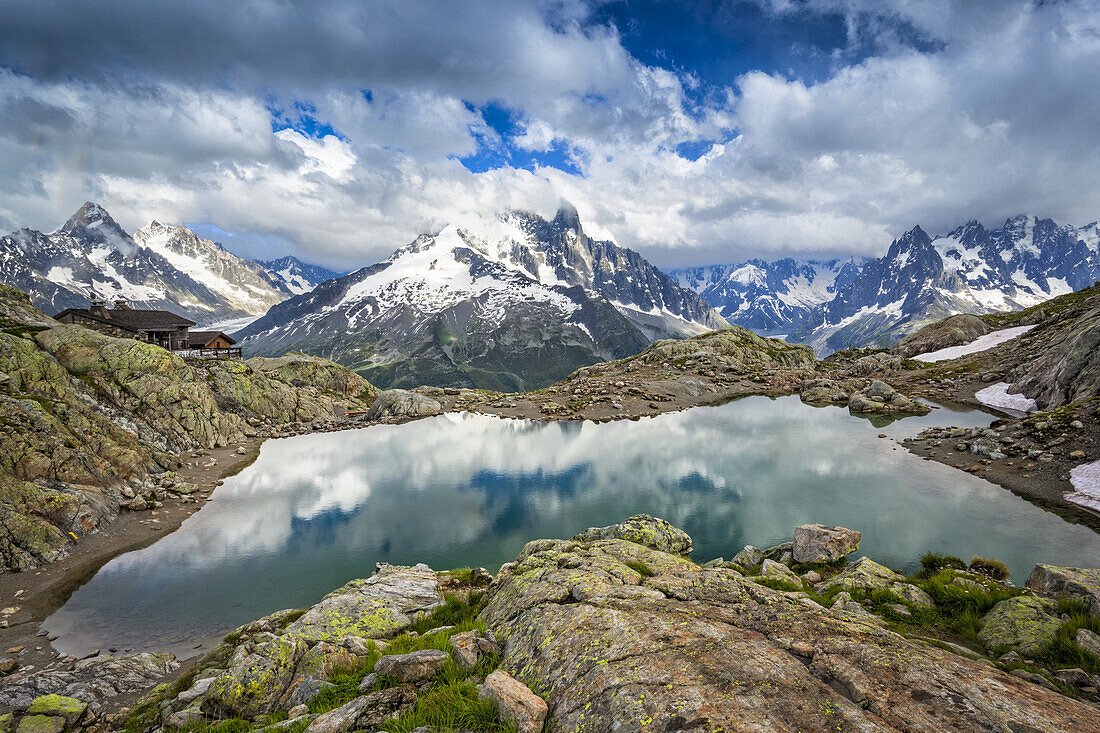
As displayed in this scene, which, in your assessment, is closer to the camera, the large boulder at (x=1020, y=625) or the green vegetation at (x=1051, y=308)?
the large boulder at (x=1020, y=625)

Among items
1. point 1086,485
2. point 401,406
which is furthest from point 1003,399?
point 401,406

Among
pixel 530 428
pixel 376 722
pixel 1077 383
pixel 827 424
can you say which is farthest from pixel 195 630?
pixel 1077 383

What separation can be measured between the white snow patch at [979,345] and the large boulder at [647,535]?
111 meters

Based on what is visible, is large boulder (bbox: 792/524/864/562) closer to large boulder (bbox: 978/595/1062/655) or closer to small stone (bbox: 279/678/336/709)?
large boulder (bbox: 978/595/1062/655)

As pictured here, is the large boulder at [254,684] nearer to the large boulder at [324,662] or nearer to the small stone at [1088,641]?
the large boulder at [324,662]

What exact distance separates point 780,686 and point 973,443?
174 ft

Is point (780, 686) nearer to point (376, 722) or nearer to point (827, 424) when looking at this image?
point (376, 722)

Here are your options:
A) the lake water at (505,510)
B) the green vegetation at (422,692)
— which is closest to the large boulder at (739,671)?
the green vegetation at (422,692)

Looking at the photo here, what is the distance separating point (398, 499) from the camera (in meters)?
41.9

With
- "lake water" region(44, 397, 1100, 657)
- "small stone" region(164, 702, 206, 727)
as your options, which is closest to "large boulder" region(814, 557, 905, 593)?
"lake water" region(44, 397, 1100, 657)

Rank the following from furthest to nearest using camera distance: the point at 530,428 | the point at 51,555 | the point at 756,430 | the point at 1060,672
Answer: the point at 530,428 → the point at 756,430 → the point at 51,555 → the point at 1060,672

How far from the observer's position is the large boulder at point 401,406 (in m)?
78.8

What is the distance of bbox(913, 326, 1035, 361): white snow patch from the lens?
9500 centimetres

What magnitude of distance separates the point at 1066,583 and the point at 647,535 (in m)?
15.6
